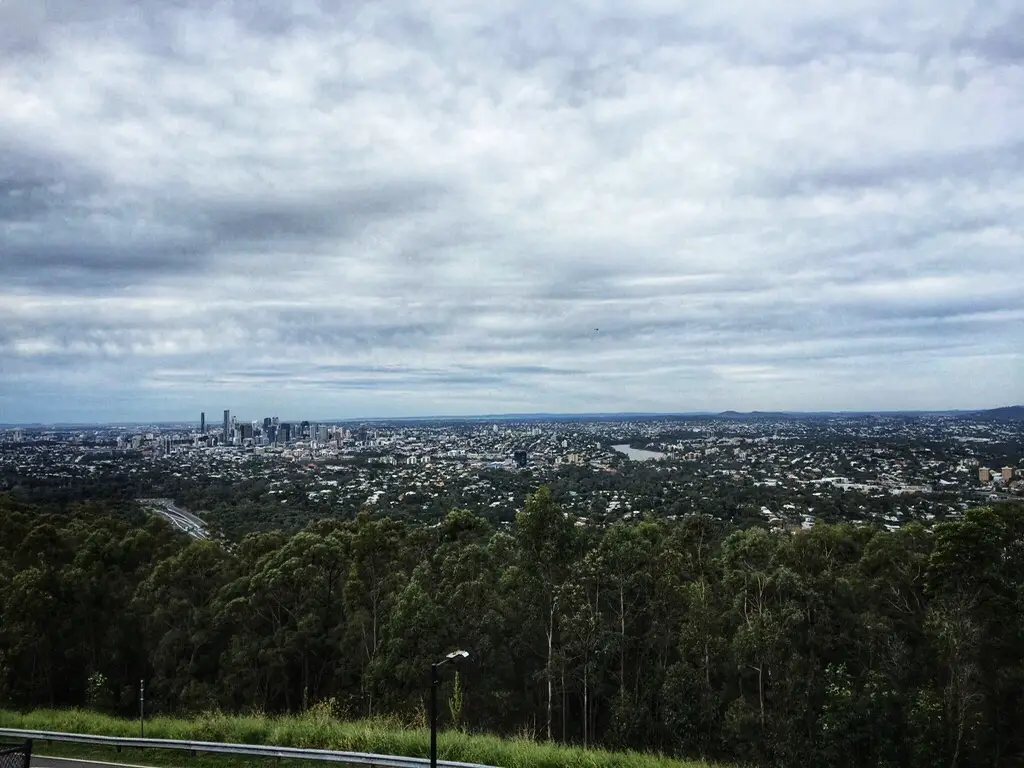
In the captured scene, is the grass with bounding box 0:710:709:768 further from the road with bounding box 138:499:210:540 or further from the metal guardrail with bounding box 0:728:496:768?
the road with bounding box 138:499:210:540

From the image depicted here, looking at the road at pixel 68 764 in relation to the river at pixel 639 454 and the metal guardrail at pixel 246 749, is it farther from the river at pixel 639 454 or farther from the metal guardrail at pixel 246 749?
the river at pixel 639 454

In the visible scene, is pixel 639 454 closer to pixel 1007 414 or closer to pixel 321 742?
pixel 1007 414

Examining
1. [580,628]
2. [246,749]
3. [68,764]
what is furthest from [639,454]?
[68,764]

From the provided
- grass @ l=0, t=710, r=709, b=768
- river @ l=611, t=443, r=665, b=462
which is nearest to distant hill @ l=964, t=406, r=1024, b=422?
river @ l=611, t=443, r=665, b=462

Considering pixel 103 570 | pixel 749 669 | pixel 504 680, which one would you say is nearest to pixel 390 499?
pixel 103 570

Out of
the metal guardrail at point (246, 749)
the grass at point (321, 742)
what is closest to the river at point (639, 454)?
the grass at point (321, 742)

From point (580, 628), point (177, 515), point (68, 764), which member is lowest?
point (177, 515)

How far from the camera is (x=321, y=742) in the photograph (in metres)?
13.9

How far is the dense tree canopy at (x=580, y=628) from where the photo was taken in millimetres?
15664

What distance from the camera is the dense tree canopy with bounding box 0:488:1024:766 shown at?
15.7 meters

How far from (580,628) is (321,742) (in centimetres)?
733

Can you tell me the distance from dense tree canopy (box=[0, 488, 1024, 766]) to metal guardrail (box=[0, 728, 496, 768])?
497 cm

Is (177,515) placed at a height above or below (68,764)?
below

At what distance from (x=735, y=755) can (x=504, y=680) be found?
6.24m
